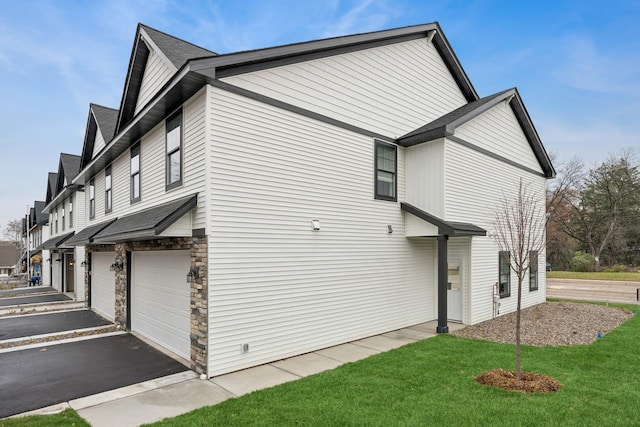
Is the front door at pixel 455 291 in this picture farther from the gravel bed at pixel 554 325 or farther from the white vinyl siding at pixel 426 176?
the white vinyl siding at pixel 426 176

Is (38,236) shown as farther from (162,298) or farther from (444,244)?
(444,244)

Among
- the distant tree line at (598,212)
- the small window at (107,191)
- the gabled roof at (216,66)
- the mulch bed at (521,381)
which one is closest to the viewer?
the mulch bed at (521,381)

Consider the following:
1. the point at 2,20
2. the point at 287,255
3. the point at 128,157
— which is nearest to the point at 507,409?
the point at 287,255

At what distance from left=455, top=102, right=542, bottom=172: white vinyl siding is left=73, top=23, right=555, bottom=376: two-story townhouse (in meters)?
0.09

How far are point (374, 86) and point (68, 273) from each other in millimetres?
21962

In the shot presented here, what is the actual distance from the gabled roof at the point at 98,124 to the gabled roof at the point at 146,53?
11.2 feet

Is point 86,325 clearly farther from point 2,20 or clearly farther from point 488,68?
point 488,68

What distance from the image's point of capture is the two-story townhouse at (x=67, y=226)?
724 inches

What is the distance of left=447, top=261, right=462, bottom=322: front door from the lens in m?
11.0

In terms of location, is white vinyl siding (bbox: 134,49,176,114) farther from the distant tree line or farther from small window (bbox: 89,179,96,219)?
the distant tree line

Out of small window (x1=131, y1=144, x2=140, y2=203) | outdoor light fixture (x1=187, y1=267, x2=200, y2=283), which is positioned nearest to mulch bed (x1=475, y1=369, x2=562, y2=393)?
outdoor light fixture (x1=187, y1=267, x2=200, y2=283)

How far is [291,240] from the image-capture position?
7.86 meters

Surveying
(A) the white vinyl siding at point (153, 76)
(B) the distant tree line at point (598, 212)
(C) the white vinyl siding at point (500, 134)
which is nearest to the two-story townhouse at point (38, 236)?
(A) the white vinyl siding at point (153, 76)

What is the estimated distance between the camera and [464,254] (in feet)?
35.9
